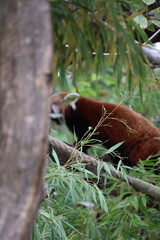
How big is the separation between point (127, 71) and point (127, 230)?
1.42 m

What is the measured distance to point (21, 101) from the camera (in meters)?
0.95

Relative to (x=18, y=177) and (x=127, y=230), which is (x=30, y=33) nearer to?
(x=18, y=177)

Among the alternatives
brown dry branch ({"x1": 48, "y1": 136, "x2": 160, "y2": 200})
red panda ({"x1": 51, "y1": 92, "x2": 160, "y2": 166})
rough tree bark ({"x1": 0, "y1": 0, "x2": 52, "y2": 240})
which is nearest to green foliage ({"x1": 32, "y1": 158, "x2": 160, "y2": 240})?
brown dry branch ({"x1": 48, "y1": 136, "x2": 160, "y2": 200})

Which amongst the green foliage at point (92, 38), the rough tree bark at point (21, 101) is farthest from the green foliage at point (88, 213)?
the rough tree bark at point (21, 101)

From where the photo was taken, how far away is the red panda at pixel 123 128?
383 cm

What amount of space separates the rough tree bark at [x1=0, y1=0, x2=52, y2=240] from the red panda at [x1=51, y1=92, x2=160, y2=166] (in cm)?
260

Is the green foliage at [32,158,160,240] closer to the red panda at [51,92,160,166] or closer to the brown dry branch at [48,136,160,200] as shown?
the brown dry branch at [48,136,160,200]

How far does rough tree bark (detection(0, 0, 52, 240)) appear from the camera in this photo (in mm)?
956

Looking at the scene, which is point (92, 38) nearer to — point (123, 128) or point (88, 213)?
point (88, 213)

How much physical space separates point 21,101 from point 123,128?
310cm

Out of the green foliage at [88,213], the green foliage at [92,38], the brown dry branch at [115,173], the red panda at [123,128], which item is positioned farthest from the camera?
the red panda at [123,128]

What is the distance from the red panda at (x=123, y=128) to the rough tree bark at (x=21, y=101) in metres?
2.60

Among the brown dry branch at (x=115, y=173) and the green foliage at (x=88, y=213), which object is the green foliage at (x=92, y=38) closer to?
the green foliage at (x=88, y=213)

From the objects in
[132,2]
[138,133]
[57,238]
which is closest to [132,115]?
[138,133]
